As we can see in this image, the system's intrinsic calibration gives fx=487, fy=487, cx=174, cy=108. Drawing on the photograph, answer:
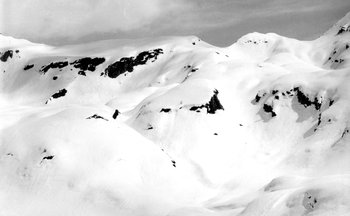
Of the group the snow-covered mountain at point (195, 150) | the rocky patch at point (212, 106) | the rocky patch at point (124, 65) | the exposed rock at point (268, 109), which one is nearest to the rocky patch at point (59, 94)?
the rocky patch at point (124, 65)

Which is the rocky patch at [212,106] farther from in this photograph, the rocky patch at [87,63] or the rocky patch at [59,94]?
the rocky patch at [87,63]

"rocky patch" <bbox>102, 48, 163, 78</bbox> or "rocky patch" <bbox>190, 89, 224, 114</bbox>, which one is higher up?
"rocky patch" <bbox>102, 48, 163, 78</bbox>

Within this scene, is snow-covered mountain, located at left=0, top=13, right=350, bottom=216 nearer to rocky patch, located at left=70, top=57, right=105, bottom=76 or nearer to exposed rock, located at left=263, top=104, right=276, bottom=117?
exposed rock, located at left=263, top=104, right=276, bottom=117

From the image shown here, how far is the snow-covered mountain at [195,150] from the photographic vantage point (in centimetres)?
8050

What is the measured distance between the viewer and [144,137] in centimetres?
10875

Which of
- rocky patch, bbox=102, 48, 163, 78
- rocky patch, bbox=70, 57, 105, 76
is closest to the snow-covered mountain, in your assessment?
rocky patch, bbox=102, 48, 163, 78

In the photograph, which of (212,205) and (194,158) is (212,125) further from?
(212,205)

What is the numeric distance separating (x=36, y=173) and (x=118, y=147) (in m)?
16.1

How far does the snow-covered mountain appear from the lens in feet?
264

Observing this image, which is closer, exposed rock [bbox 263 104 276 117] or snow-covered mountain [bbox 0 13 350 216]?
snow-covered mountain [bbox 0 13 350 216]

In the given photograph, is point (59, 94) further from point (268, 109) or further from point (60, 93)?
point (268, 109)

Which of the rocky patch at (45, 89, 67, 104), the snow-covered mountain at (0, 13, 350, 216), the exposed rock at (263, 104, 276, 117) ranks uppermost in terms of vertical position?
the rocky patch at (45, 89, 67, 104)

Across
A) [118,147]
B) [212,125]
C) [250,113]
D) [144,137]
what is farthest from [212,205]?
[250,113]

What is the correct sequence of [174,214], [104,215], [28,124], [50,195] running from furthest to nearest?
1. [28,124]
2. [50,195]
3. [104,215]
4. [174,214]
